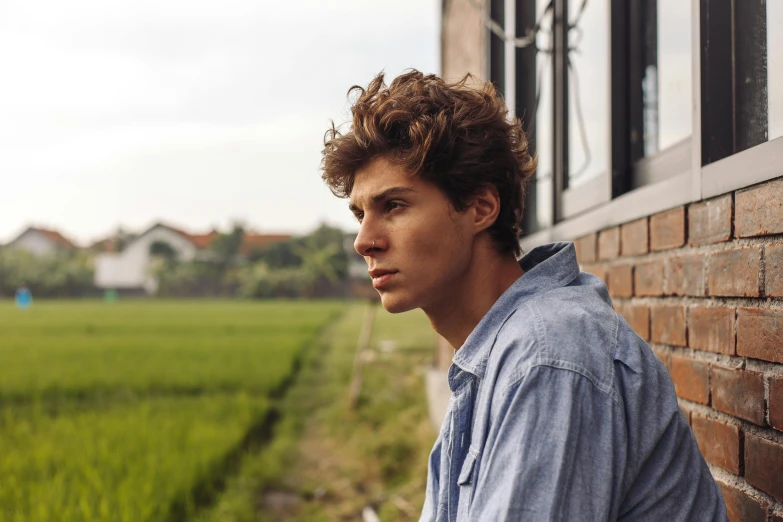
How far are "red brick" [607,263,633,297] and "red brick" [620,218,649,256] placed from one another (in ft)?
0.16

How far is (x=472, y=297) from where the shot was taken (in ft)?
4.50

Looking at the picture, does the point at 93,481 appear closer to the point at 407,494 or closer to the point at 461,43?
the point at 407,494

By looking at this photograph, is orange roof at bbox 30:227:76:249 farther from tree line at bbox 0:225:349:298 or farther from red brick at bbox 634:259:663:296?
red brick at bbox 634:259:663:296

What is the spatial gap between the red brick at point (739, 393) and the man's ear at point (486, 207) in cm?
55

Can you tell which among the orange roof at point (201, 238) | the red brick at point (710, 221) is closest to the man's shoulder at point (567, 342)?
the red brick at point (710, 221)

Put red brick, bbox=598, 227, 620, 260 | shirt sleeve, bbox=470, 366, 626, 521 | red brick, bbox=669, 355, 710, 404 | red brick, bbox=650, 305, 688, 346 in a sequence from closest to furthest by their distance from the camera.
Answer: shirt sleeve, bbox=470, 366, 626, 521, red brick, bbox=669, 355, 710, 404, red brick, bbox=650, 305, 688, 346, red brick, bbox=598, 227, 620, 260

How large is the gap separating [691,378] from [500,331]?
746mm

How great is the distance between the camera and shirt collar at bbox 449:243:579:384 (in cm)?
118

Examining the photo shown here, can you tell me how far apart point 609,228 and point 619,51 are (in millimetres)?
561

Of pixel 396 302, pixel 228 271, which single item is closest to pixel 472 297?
pixel 396 302

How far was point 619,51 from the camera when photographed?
2.29 m

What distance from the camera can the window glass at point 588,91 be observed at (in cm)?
250

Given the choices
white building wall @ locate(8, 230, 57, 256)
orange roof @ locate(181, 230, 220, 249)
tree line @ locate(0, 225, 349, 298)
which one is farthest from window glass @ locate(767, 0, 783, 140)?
white building wall @ locate(8, 230, 57, 256)

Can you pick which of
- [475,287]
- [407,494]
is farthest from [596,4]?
[407,494]
